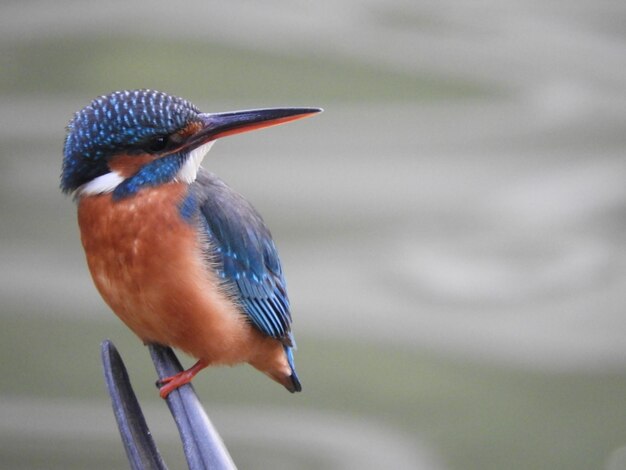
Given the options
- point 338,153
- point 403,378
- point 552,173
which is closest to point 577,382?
point 403,378

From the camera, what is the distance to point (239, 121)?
108 cm

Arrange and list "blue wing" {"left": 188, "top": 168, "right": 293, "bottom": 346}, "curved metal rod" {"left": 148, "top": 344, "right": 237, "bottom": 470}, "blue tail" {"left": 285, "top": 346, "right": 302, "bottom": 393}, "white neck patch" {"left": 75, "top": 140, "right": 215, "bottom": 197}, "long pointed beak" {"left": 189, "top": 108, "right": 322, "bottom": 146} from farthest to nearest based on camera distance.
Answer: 1. "blue tail" {"left": 285, "top": 346, "right": 302, "bottom": 393}
2. "blue wing" {"left": 188, "top": 168, "right": 293, "bottom": 346}
3. "white neck patch" {"left": 75, "top": 140, "right": 215, "bottom": 197}
4. "long pointed beak" {"left": 189, "top": 108, "right": 322, "bottom": 146}
5. "curved metal rod" {"left": 148, "top": 344, "right": 237, "bottom": 470}

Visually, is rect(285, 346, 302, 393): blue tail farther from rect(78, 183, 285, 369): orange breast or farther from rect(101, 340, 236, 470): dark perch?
rect(101, 340, 236, 470): dark perch

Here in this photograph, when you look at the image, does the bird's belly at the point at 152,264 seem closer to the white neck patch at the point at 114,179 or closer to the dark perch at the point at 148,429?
the white neck patch at the point at 114,179

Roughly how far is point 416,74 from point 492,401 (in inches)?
50.8

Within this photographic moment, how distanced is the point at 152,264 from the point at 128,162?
15 centimetres

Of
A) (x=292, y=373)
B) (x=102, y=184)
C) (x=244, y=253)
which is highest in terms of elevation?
(x=102, y=184)

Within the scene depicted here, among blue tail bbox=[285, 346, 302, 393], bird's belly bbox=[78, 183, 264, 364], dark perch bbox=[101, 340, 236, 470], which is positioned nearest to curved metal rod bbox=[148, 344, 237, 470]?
dark perch bbox=[101, 340, 236, 470]

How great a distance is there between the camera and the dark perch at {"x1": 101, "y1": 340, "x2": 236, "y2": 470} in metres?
0.89

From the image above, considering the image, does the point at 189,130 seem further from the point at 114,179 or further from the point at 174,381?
the point at 174,381

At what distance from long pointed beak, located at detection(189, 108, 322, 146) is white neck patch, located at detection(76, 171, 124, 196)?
116mm

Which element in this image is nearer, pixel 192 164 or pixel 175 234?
pixel 192 164

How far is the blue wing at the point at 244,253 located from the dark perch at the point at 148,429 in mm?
335

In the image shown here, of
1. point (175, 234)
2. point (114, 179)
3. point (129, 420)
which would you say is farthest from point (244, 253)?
point (129, 420)
